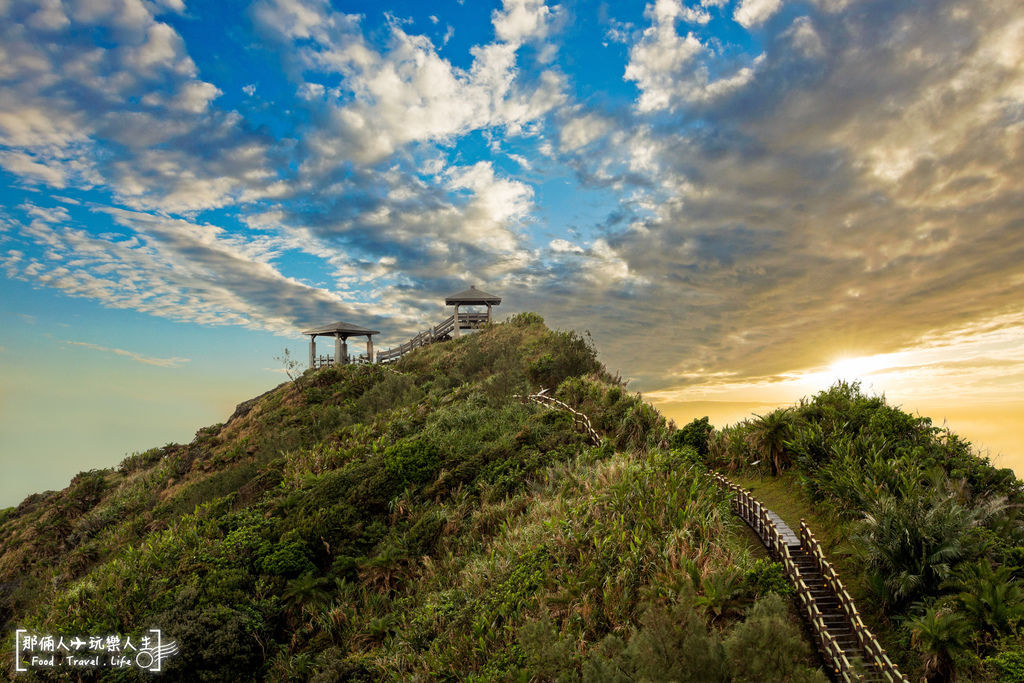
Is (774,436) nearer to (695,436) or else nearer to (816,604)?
(695,436)

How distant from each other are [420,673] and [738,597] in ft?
17.1

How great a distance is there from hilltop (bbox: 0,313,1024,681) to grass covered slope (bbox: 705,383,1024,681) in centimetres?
6

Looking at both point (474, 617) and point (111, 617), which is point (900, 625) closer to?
point (474, 617)

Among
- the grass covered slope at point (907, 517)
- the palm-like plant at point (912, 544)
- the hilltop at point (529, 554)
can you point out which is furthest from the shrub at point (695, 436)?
the palm-like plant at point (912, 544)

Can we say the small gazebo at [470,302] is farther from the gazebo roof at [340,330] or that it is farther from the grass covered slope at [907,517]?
the grass covered slope at [907,517]

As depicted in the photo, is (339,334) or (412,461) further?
(339,334)

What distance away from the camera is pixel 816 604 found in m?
9.62

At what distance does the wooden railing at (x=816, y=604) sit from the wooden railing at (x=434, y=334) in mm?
31766

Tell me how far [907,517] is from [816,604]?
2.43 m

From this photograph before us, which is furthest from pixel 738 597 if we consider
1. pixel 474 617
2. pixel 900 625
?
pixel 474 617

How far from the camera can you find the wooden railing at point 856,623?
8156 mm

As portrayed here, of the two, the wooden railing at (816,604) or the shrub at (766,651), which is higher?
the shrub at (766,651)

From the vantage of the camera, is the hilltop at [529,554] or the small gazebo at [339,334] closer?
the hilltop at [529,554]

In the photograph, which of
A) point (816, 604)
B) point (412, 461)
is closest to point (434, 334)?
point (412, 461)
